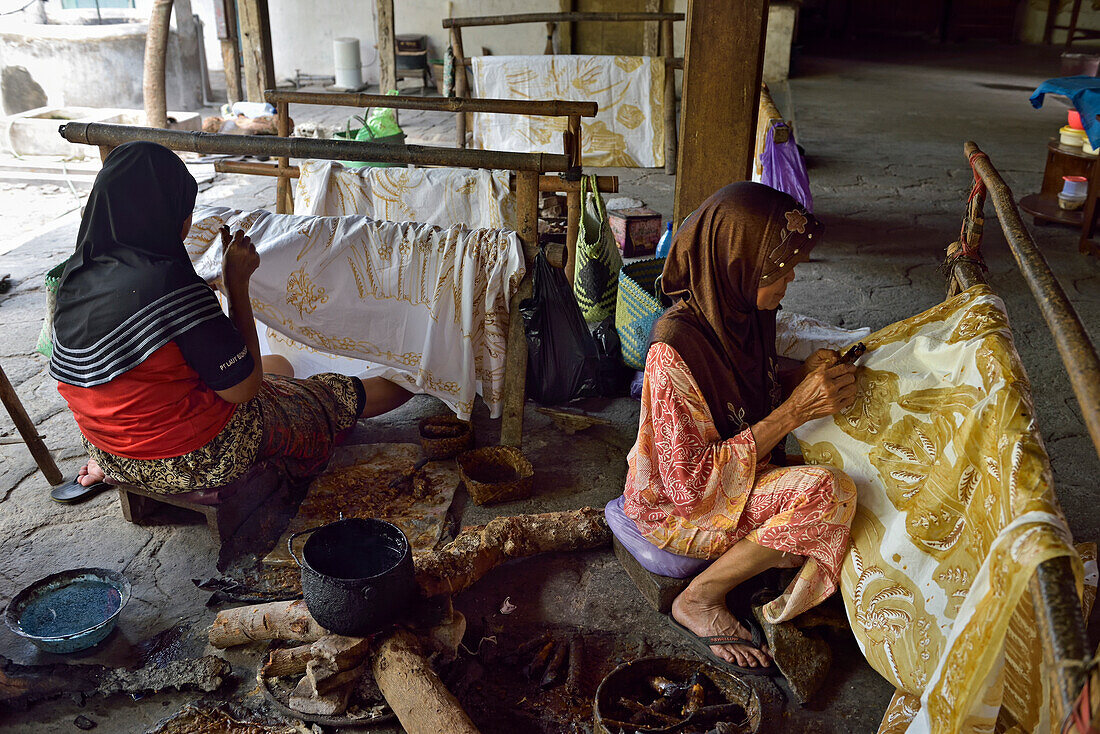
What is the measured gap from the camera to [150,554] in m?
2.98

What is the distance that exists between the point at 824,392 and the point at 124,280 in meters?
2.09

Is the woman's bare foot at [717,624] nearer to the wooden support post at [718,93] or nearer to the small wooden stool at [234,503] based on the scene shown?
the small wooden stool at [234,503]

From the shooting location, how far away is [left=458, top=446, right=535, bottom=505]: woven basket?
10.7ft

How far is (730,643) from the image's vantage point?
2.52m

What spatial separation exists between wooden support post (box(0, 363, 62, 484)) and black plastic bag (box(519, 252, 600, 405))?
197cm

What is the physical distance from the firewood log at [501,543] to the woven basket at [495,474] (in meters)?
0.28

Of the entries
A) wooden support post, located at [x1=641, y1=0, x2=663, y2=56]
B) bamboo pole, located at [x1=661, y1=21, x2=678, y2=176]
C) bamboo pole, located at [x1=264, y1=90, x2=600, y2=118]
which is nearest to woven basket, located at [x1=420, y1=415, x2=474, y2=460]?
bamboo pole, located at [x1=264, y1=90, x2=600, y2=118]

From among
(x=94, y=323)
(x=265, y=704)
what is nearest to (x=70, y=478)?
(x=94, y=323)

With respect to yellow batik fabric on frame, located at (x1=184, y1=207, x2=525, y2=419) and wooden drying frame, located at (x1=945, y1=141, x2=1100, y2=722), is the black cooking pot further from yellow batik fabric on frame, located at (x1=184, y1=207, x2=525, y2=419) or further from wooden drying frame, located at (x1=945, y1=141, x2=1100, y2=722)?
wooden drying frame, located at (x1=945, y1=141, x2=1100, y2=722)

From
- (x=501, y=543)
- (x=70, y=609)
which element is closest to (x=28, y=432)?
(x=70, y=609)

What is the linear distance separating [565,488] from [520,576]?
59 centimetres

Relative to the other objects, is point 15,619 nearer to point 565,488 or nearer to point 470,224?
point 565,488

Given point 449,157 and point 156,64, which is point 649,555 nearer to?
point 449,157

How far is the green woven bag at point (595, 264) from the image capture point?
397 cm
